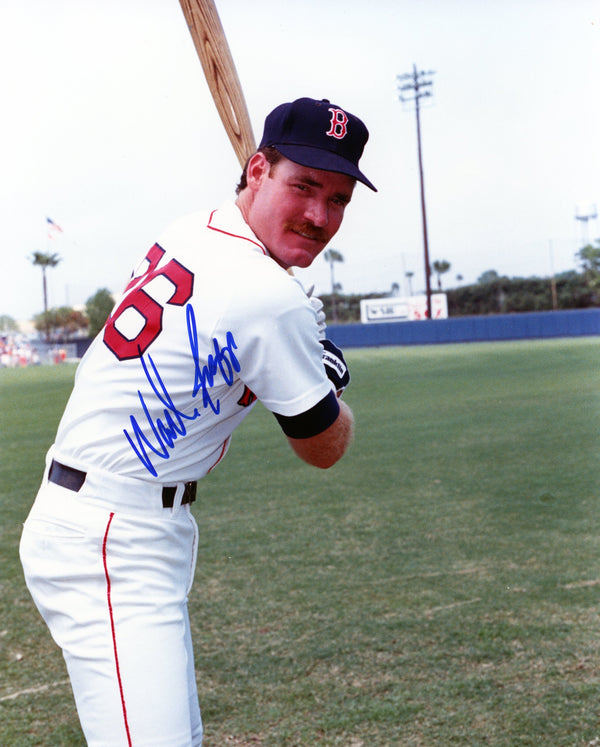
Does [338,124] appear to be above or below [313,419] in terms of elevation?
above

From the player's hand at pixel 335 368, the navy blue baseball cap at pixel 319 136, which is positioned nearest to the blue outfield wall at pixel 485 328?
the player's hand at pixel 335 368

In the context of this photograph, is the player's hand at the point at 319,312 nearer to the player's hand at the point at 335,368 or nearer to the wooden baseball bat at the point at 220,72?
the player's hand at the point at 335,368

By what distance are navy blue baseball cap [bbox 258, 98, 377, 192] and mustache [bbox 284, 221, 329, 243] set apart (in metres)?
0.14

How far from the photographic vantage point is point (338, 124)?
2.11 meters

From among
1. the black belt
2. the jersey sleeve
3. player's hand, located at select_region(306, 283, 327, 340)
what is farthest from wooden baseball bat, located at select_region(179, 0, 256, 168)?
the black belt

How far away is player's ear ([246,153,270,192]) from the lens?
6.98ft

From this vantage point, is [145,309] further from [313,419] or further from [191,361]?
[313,419]

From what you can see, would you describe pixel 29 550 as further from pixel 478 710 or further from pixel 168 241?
pixel 478 710

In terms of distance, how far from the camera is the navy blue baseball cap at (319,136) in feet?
6.74

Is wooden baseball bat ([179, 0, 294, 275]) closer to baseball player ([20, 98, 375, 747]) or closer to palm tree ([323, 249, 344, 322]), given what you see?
baseball player ([20, 98, 375, 747])

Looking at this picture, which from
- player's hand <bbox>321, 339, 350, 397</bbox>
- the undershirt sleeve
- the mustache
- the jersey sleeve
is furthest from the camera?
player's hand <bbox>321, 339, 350, 397</bbox>

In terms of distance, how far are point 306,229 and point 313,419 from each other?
462mm

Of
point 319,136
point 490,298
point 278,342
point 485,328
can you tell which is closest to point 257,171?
point 319,136

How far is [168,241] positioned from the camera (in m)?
2.15
